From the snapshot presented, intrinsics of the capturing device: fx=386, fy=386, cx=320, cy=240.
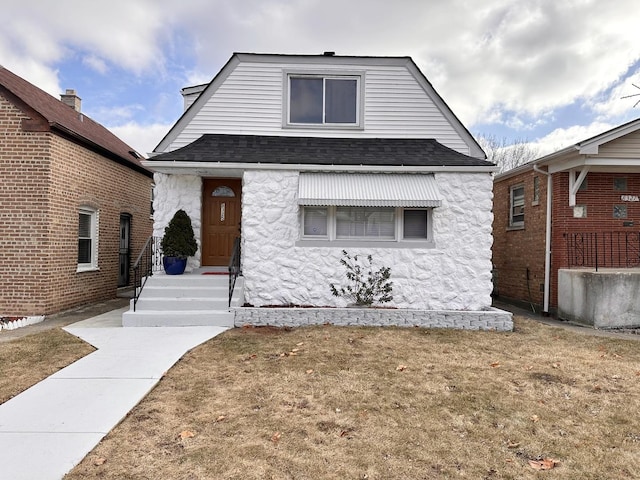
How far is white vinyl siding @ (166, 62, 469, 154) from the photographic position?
9.80m

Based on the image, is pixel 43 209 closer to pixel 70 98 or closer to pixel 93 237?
pixel 93 237

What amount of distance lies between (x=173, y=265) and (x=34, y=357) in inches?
133

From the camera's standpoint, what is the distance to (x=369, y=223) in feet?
29.2

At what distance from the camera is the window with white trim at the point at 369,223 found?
8.84 metres

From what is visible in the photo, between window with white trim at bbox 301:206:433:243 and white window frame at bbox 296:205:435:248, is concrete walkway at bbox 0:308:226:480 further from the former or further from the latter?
window with white trim at bbox 301:206:433:243

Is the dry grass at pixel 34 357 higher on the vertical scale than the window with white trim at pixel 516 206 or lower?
lower

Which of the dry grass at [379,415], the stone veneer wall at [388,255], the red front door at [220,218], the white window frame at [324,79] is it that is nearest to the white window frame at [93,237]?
the red front door at [220,218]

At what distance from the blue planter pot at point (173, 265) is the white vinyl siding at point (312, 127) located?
2897 mm

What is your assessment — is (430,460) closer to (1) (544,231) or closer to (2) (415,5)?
(1) (544,231)

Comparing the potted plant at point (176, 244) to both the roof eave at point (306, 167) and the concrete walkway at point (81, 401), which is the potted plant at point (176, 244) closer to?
the roof eave at point (306, 167)

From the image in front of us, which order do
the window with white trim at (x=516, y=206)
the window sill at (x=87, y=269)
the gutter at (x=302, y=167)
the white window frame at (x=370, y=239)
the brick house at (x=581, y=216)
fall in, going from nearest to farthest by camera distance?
the gutter at (x=302, y=167)
the white window frame at (x=370, y=239)
the brick house at (x=581, y=216)
the window sill at (x=87, y=269)
the window with white trim at (x=516, y=206)

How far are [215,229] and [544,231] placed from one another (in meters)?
8.87

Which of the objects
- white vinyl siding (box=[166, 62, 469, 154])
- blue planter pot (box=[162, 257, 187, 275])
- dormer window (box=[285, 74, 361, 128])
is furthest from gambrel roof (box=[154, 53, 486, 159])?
blue planter pot (box=[162, 257, 187, 275])

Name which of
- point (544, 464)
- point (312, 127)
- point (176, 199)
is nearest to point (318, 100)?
point (312, 127)
